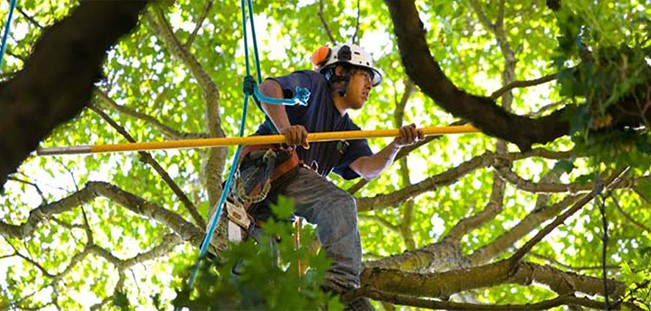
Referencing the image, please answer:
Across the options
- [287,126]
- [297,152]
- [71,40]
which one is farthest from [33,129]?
[297,152]

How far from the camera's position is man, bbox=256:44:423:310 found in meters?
4.31

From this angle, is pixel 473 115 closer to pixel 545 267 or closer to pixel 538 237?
pixel 538 237

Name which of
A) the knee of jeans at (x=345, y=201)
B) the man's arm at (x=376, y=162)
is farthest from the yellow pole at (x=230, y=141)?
the man's arm at (x=376, y=162)

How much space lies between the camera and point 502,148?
7199 millimetres

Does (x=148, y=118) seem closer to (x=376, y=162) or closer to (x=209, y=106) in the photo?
(x=209, y=106)

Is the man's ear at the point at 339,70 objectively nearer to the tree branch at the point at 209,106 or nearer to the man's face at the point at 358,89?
the man's face at the point at 358,89

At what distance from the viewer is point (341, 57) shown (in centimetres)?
550

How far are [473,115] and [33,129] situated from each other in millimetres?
1228

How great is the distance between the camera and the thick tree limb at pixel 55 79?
199cm

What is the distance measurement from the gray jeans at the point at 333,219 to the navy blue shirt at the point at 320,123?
1.10 ft

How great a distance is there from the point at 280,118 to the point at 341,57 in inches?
38.4

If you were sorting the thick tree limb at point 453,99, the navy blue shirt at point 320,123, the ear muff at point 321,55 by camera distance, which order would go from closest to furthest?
the thick tree limb at point 453,99 → the navy blue shirt at point 320,123 → the ear muff at point 321,55

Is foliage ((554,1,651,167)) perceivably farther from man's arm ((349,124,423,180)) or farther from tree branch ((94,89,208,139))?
tree branch ((94,89,208,139))

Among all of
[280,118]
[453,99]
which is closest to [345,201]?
[280,118]
